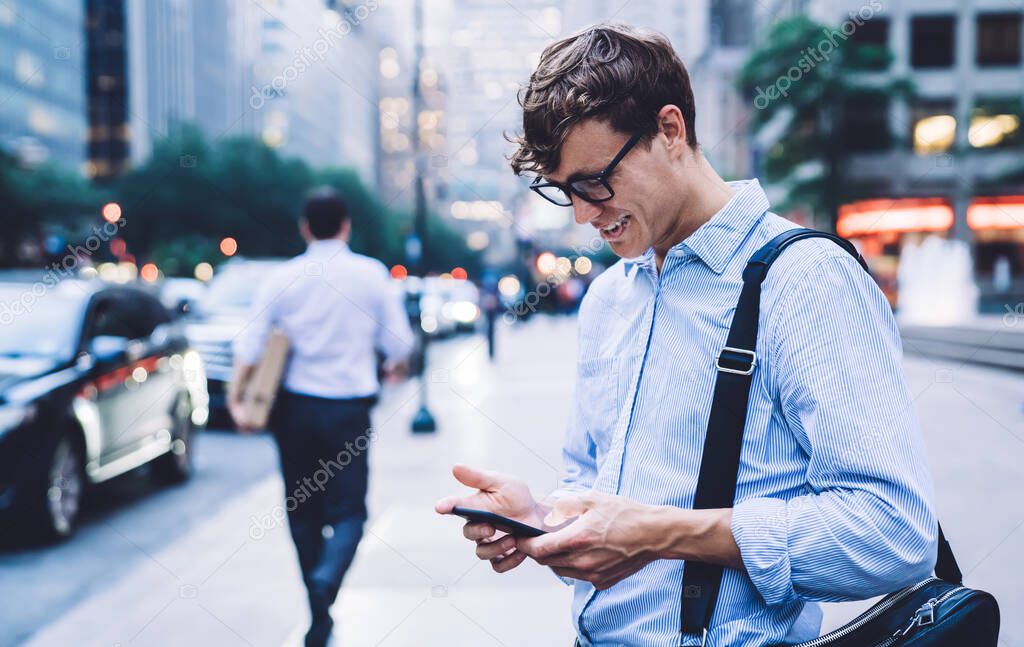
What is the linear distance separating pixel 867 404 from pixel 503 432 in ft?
30.4

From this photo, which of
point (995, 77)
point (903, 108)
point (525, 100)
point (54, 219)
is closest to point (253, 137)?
point (54, 219)

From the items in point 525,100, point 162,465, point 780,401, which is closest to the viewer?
point 780,401

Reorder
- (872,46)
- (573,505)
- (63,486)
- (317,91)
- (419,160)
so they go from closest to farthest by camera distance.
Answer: (573,505) → (63,486) → (419,160) → (872,46) → (317,91)

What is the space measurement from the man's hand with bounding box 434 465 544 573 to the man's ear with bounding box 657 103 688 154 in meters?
0.66

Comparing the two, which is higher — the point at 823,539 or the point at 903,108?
the point at 903,108

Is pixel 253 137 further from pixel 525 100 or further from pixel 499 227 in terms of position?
pixel 499 227

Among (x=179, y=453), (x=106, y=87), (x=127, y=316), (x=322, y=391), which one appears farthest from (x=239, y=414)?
(x=106, y=87)

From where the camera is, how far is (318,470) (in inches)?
177

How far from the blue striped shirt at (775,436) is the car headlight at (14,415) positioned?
5310 millimetres

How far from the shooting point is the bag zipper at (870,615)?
1.33m

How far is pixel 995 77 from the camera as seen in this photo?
41031 mm

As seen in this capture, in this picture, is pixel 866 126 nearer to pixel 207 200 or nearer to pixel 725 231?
pixel 207 200

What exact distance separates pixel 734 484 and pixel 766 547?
0.12 metres

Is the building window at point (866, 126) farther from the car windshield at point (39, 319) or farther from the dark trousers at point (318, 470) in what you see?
the dark trousers at point (318, 470)
